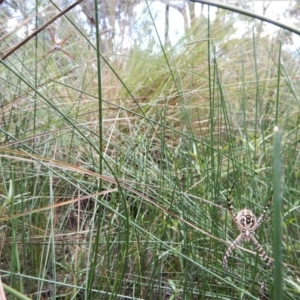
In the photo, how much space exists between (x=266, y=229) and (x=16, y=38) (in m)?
1.14

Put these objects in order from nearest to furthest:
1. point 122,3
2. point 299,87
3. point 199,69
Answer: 1. point 299,87
2. point 199,69
3. point 122,3

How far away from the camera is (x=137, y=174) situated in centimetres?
93

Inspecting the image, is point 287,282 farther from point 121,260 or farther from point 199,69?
point 199,69

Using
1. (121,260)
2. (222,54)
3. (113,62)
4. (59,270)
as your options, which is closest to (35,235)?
(59,270)

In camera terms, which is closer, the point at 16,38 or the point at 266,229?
the point at 266,229

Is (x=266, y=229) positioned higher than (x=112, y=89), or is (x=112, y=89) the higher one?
(x=112, y=89)

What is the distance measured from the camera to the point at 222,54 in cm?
195

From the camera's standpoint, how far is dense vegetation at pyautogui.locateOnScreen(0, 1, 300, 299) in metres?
0.62

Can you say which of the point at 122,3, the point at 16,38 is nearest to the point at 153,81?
the point at 16,38

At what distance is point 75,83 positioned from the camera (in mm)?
1519

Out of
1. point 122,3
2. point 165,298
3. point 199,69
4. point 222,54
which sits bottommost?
point 165,298

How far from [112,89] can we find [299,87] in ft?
2.19

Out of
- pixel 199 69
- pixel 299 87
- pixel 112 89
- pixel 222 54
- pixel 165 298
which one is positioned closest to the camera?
pixel 165 298

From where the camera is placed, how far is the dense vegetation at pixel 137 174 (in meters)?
0.62
